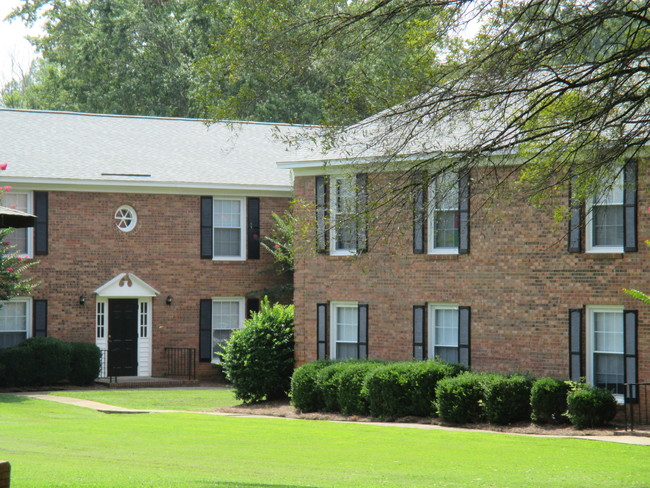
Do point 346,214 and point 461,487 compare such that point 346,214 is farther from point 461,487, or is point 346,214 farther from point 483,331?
point 483,331

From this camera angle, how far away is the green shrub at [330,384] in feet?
68.9

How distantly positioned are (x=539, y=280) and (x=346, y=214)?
876 cm

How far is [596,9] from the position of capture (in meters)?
11.6

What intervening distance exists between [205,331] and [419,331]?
9574 mm

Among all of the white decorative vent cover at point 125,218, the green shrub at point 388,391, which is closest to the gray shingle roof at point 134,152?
the white decorative vent cover at point 125,218

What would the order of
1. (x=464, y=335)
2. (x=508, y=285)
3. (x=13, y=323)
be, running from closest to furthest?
(x=508, y=285), (x=464, y=335), (x=13, y=323)

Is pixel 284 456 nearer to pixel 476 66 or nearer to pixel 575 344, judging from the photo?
pixel 476 66

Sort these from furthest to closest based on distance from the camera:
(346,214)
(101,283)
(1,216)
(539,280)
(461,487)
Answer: (101,283) → (539,280) → (346,214) → (461,487) → (1,216)

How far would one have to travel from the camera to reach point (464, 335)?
69.6ft

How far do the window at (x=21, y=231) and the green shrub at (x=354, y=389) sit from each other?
10.9 metres

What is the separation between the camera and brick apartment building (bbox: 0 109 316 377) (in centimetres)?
2764

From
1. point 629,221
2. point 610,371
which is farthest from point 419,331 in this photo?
point 629,221

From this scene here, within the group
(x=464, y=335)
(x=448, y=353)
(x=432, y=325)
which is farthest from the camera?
(x=432, y=325)

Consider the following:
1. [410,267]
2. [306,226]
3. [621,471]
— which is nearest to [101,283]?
[410,267]
